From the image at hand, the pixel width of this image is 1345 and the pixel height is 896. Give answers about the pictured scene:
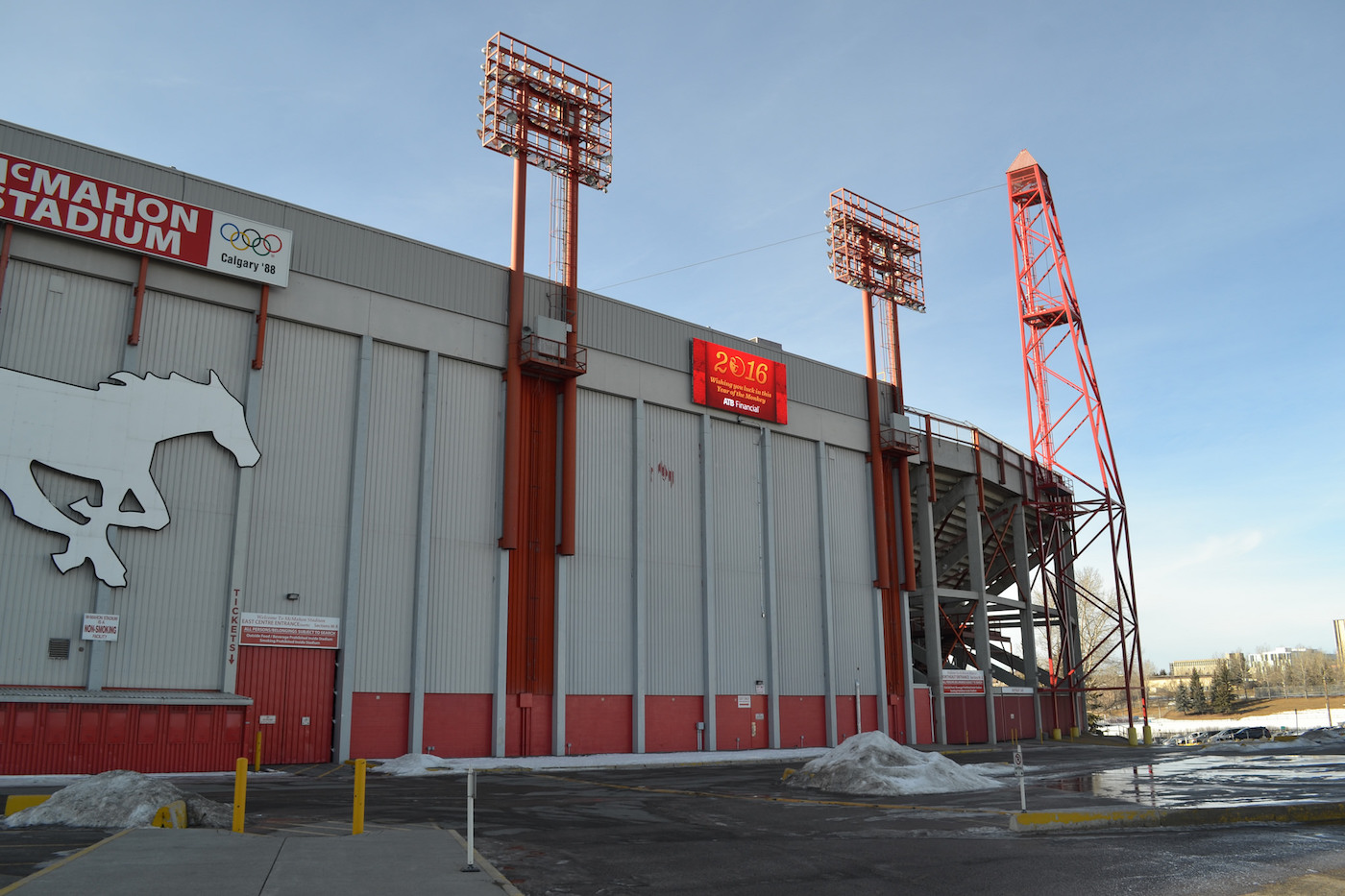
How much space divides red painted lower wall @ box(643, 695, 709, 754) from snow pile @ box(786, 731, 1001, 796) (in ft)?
43.4

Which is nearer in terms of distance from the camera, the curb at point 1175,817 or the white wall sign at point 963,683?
the curb at point 1175,817

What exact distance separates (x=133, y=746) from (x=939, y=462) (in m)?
38.6

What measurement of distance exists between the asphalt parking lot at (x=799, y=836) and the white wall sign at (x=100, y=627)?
4962 mm

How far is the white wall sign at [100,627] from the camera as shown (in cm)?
2539

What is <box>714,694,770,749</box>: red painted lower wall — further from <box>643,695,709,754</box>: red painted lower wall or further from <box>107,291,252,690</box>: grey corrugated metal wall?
<box>107,291,252,690</box>: grey corrugated metal wall

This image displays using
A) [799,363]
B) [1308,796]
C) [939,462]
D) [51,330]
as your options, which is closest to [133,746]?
[51,330]

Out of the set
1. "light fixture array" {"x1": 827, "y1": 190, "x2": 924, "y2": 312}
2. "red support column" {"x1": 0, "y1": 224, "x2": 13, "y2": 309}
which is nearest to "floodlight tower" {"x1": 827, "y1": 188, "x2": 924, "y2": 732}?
"light fixture array" {"x1": 827, "y1": 190, "x2": 924, "y2": 312}

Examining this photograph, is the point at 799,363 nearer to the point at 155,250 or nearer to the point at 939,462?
the point at 939,462

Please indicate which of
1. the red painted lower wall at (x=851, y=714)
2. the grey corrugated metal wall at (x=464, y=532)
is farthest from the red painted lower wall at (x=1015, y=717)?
the grey corrugated metal wall at (x=464, y=532)

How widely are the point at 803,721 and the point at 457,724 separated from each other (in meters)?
16.2

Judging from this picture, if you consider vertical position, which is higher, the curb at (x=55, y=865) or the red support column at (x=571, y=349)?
the red support column at (x=571, y=349)

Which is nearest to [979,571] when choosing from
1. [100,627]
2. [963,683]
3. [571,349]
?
[963,683]

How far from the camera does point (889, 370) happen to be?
1984 inches

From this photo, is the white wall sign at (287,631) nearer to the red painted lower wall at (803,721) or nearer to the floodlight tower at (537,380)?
the floodlight tower at (537,380)
